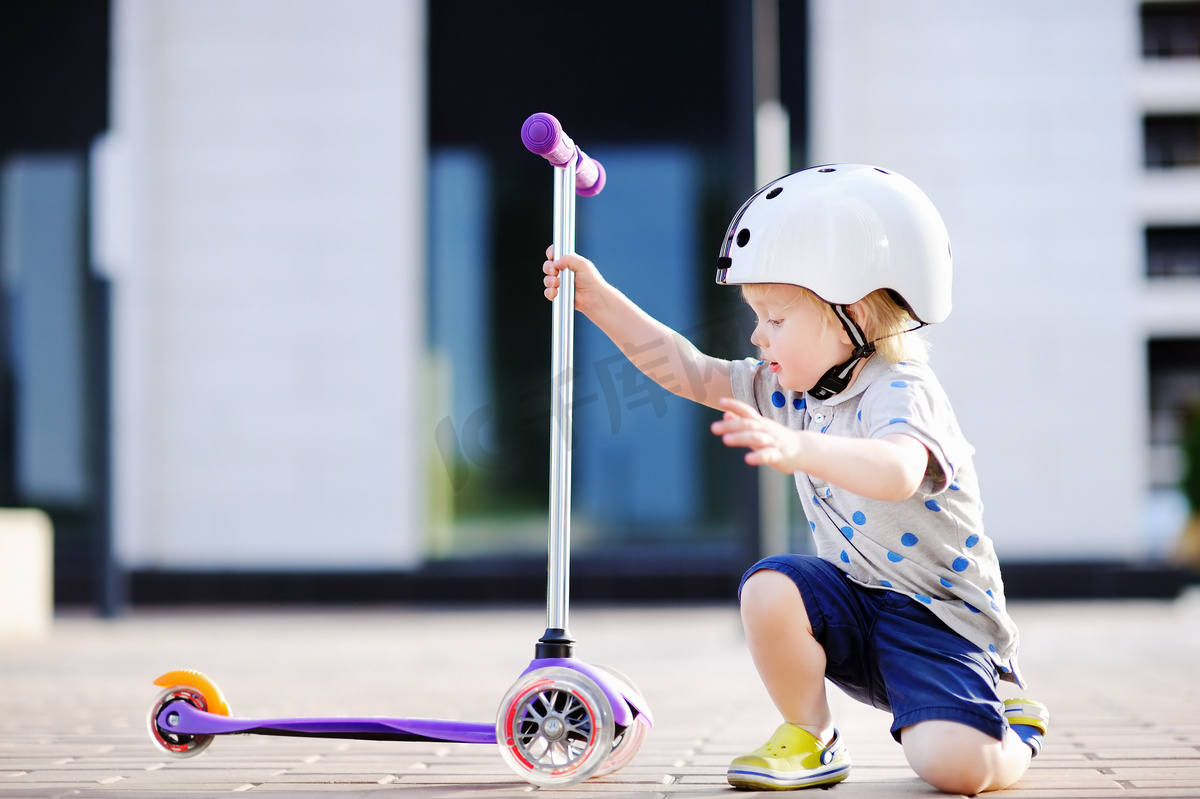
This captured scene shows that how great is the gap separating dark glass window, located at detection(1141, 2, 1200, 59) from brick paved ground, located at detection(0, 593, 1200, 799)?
16.5m

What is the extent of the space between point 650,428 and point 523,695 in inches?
259

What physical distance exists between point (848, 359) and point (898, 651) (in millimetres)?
536

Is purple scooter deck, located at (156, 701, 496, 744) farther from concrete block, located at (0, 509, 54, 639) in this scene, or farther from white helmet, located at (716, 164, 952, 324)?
concrete block, located at (0, 509, 54, 639)

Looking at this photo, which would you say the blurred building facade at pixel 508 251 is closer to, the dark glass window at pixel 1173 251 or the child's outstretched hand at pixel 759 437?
the child's outstretched hand at pixel 759 437

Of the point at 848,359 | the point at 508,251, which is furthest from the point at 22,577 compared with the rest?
the point at 848,359

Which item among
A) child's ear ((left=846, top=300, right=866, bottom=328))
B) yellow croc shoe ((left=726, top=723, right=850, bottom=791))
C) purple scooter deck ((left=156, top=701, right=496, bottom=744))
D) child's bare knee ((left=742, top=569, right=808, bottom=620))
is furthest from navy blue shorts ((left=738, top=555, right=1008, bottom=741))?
purple scooter deck ((left=156, top=701, right=496, bottom=744))

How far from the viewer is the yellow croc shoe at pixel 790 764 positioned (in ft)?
7.14

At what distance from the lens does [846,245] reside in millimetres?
2223

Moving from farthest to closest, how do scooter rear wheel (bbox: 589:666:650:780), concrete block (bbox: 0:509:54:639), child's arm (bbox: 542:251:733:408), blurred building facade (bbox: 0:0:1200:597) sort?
blurred building facade (bbox: 0:0:1200:597) < concrete block (bbox: 0:509:54:639) < child's arm (bbox: 542:251:733:408) < scooter rear wheel (bbox: 589:666:650:780)

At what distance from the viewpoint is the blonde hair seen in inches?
89.7

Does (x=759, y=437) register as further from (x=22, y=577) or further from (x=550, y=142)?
(x=22, y=577)

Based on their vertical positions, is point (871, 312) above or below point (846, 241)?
below

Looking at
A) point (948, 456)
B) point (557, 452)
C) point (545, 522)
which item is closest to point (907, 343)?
point (948, 456)

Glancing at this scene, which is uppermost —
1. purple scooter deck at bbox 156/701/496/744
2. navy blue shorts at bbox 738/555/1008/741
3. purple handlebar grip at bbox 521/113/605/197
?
purple handlebar grip at bbox 521/113/605/197
